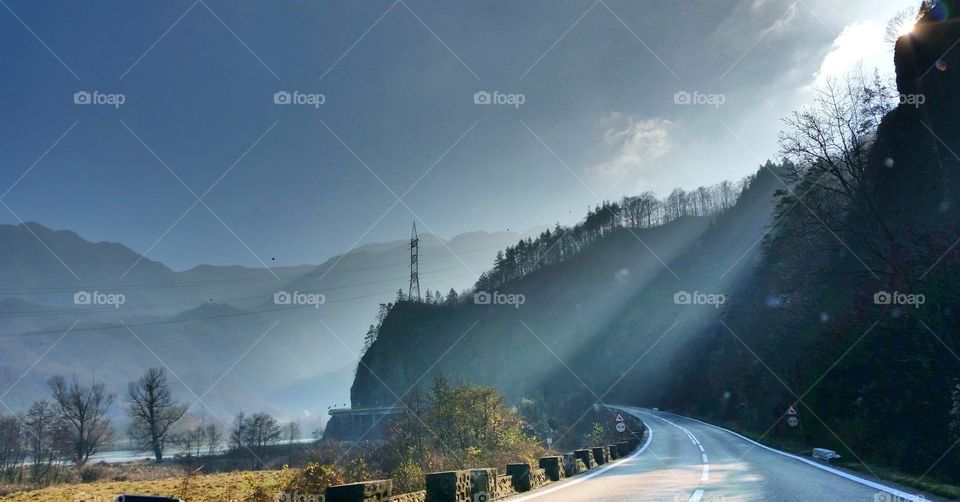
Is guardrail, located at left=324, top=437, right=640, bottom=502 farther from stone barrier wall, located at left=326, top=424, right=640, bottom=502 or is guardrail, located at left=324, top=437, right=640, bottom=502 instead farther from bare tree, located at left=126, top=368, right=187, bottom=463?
bare tree, located at left=126, top=368, right=187, bottom=463

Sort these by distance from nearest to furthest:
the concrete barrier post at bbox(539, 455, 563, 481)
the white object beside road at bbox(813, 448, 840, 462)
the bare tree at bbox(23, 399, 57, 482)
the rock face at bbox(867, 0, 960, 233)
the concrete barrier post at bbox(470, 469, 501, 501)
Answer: the concrete barrier post at bbox(470, 469, 501, 501) < the concrete barrier post at bbox(539, 455, 563, 481) < the white object beside road at bbox(813, 448, 840, 462) < the rock face at bbox(867, 0, 960, 233) < the bare tree at bbox(23, 399, 57, 482)

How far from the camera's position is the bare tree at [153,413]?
272 feet

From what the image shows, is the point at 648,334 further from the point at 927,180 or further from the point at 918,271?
the point at 918,271

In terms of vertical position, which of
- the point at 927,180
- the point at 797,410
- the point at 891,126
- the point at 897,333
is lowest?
the point at 797,410

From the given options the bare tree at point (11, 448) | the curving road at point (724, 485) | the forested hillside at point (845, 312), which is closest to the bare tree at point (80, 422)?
the bare tree at point (11, 448)

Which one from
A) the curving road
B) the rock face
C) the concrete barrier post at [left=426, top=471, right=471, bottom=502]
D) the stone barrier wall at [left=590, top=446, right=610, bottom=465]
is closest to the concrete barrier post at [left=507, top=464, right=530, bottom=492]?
the curving road

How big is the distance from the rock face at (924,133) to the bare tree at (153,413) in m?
95.8

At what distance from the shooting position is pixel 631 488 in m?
12.5

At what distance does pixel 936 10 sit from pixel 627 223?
390ft

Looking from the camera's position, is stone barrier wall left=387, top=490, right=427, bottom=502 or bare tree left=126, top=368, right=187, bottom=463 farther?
bare tree left=126, top=368, right=187, bottom=463

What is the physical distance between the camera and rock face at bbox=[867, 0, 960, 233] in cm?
3114

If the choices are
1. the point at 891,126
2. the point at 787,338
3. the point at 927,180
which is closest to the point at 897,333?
the point at 927,180

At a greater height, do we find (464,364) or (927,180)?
(927,180)

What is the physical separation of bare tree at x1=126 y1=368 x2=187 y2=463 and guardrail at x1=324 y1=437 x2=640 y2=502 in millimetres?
85987
